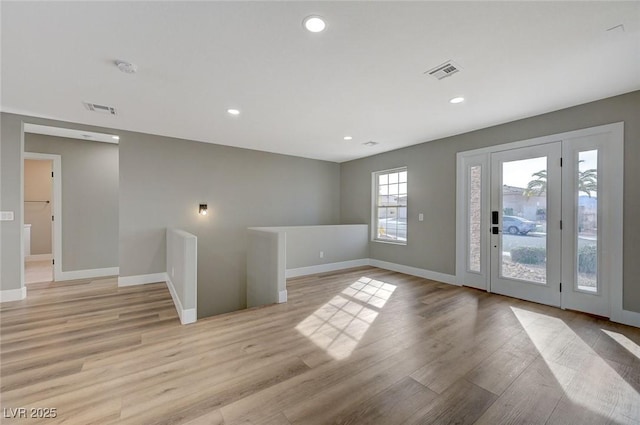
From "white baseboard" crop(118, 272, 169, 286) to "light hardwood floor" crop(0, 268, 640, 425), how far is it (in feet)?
2.74

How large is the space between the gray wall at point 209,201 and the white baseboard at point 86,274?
109cm

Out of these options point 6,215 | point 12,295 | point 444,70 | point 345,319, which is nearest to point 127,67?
point 444,70

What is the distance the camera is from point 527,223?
3865 mm

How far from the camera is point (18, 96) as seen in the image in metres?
3.17

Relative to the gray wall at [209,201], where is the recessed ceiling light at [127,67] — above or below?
above

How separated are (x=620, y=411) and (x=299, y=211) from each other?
220 inches

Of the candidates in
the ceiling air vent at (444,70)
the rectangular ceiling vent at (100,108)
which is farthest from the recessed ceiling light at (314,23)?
the rectangular ceiling vent at (100,108)

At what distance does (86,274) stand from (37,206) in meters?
3.64

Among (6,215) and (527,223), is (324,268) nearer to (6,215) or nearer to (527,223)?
(527,223)

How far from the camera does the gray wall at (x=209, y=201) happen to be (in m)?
4.62

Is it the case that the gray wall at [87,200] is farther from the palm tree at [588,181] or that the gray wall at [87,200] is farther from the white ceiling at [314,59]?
the palm tree at [588,181]

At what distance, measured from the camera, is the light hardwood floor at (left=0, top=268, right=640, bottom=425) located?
5.72 feet

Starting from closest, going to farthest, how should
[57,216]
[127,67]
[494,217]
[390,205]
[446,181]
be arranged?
[127,67] < [494,217] < [57,216] < [446,181] < [390,205]

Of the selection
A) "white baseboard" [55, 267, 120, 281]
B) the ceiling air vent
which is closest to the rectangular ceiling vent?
"white baseboard" [55, 267, 120, 281]
